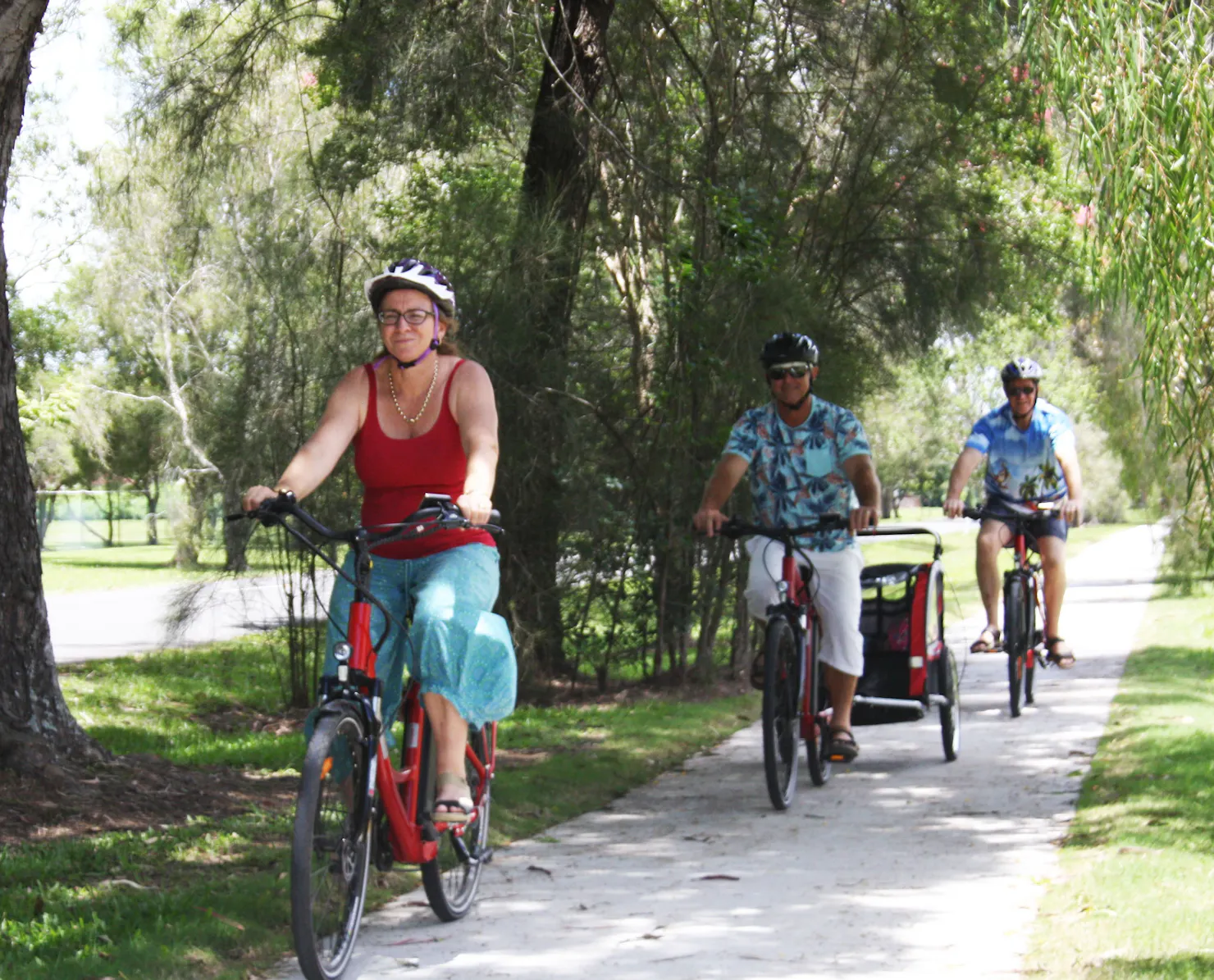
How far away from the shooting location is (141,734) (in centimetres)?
1109

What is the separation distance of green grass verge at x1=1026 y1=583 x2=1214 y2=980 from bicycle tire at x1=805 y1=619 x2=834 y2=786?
1.29 meters

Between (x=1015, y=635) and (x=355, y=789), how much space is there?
7002 mm

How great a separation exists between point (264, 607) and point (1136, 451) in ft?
40.4

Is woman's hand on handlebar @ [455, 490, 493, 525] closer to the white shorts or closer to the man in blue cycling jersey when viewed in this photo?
the white shorts

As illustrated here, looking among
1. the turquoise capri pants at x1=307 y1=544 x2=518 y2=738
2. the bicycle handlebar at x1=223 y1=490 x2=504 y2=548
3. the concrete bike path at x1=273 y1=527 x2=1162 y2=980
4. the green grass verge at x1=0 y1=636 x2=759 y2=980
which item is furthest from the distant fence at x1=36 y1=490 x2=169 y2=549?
the bicycle handlebar at x1=223 y1=490 x2=504 y2=548

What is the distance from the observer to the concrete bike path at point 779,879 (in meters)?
5.20

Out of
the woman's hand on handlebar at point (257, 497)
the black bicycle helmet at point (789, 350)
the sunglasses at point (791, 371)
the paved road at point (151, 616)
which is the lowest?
the paved road at point (151, 616)

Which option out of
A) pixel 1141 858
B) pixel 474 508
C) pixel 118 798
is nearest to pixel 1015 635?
pixel 1141 858

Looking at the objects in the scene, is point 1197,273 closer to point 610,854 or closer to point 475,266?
point 610,854

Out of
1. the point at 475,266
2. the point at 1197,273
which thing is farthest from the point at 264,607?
the point at 1197,273

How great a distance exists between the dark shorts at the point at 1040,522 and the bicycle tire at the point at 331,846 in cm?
682

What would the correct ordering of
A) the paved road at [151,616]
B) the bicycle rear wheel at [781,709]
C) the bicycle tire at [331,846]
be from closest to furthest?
the bicycle tire at [331,846] < the bicycle rear wheel at [781,709] < the paved road at [151,616]

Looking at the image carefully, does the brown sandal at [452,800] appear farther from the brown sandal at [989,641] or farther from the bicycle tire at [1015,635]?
the bicycle tire at [1015,635]

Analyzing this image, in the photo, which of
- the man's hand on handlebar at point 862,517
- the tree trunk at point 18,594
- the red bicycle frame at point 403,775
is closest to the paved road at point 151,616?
the tree trunk at point 18,594
